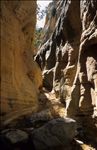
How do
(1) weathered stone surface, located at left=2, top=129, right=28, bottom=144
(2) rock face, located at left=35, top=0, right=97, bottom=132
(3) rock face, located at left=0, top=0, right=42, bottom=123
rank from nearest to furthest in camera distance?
1. (1) weathered stone surface, located at left=2, top=129, right=28, bottom=144
2. (3) rock face, located at left=0, top=0, right=42, bottom=123
3. (2) rock face, located at left=35, top=0, right=97, bottom=132

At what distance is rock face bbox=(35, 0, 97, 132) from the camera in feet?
49.9

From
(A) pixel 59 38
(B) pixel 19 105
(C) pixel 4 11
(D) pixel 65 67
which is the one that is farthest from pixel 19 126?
Answer: (A) pixel 59 38

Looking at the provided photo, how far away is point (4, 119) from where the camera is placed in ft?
28.1

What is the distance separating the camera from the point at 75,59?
18.2 metres

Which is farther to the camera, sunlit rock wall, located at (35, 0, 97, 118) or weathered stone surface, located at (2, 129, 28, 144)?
sunlit rock wall, located at (35, 0, 97, 118)

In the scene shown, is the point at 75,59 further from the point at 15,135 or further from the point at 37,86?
the point at 15,135

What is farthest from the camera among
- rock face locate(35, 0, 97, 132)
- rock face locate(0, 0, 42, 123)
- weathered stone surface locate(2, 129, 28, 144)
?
rock face locate(35, 0, 97, 132)

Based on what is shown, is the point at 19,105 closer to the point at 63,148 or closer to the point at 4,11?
the point at 63,148

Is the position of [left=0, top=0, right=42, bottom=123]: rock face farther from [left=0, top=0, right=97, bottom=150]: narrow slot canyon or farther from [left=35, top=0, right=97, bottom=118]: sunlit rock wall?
[left=35, top=0, right=97, bottom=118]: sunlit rock wall

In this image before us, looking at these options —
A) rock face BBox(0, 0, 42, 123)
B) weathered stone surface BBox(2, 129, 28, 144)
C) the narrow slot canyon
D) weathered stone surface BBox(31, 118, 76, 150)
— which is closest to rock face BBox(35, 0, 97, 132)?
the narrow slot canyon

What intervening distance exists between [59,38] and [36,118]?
1236cm

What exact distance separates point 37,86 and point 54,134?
135 inches

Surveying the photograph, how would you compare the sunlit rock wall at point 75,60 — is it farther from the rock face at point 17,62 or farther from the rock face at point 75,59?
the rock face at point 17,62

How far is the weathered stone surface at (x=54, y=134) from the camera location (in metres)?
8.38
